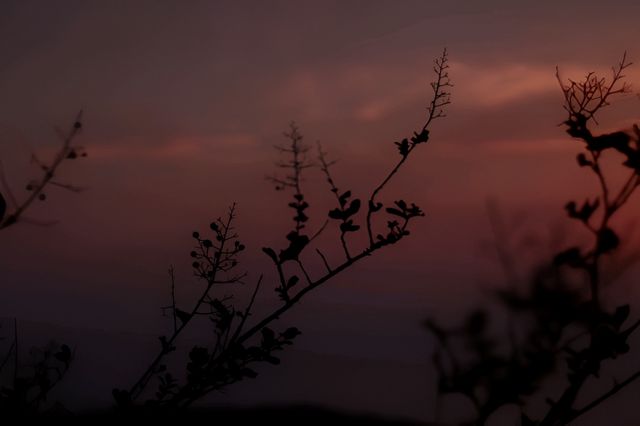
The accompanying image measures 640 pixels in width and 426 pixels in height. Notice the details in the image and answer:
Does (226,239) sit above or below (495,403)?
above

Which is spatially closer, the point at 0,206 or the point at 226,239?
the point at 0,206


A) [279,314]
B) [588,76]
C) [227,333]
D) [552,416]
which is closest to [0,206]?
[279,314]

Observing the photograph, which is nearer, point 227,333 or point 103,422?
point 103,422

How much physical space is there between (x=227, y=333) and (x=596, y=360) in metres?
2.70

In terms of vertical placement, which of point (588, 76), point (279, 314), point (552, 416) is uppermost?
point (588, 76)

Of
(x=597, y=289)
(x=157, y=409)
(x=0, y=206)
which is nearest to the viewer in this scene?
(x=0, y=206)

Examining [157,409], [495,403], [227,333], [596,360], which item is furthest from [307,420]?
[596,360]

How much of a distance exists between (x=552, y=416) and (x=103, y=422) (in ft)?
9.48

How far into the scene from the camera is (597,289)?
166 inches

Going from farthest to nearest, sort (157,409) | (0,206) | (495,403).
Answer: (157,409)
(495,403)
(0,206)

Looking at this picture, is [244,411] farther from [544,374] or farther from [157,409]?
[544,374]

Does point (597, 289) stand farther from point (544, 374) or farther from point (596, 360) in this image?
point (544, 374)

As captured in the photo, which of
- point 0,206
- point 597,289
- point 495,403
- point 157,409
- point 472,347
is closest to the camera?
point 0,206

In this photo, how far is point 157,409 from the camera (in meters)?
5.32
